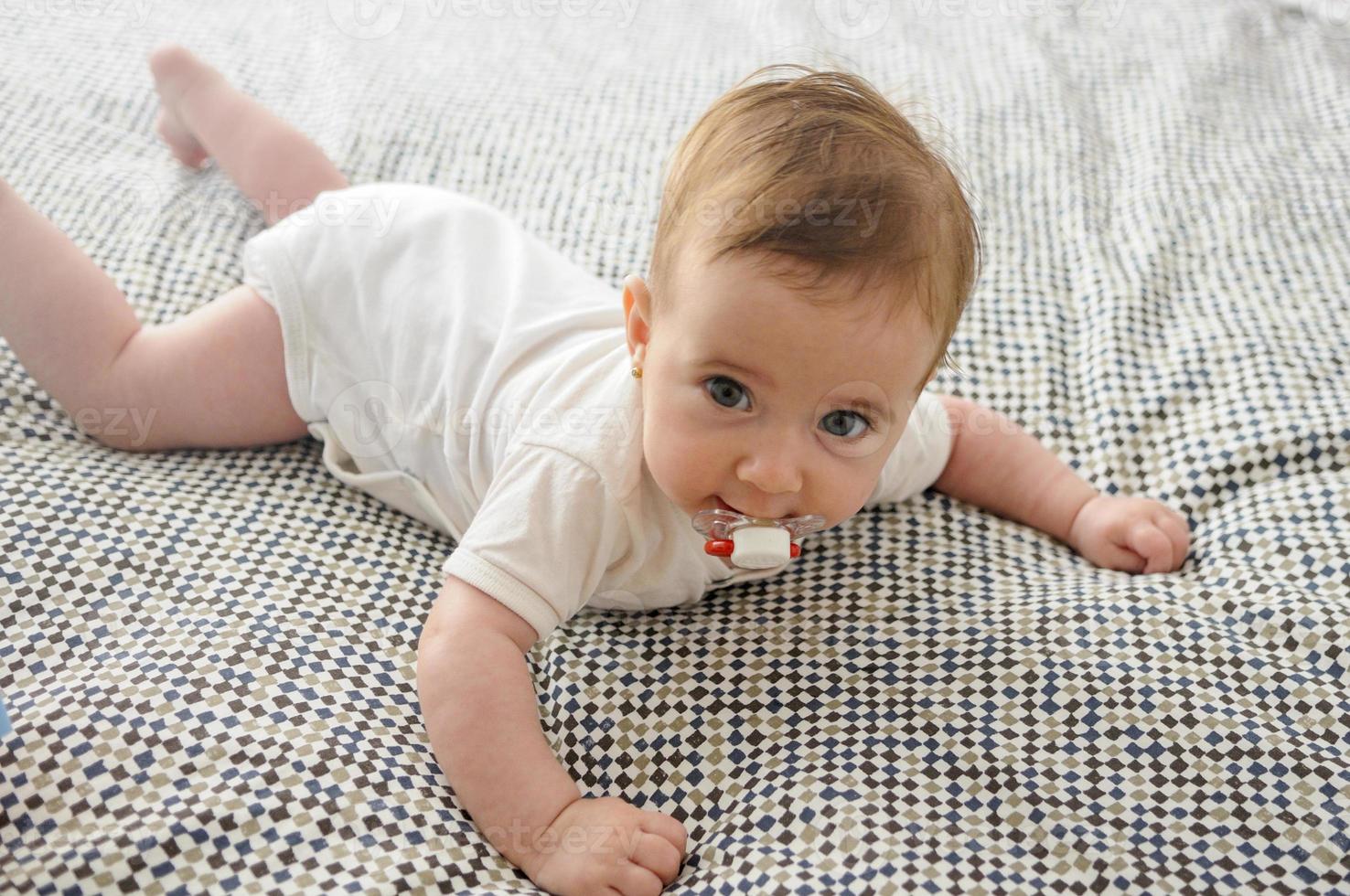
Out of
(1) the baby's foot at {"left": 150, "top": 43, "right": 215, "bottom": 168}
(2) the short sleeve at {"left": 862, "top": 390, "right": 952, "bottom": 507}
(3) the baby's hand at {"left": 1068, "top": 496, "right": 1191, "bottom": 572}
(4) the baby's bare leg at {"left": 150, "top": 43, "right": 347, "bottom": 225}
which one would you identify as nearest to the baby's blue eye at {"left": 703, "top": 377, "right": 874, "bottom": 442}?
(2) the short sleeve at {"left": 862, "top": 390, "right": 952, "bottom": 507}

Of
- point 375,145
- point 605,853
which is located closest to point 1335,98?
point 375,145

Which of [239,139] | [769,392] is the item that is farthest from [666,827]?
[239,139]

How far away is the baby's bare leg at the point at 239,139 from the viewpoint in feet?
4.05

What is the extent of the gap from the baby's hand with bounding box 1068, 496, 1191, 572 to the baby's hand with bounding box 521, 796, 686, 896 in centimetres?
46

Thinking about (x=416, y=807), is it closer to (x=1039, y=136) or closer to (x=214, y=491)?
(x=214, y=491)

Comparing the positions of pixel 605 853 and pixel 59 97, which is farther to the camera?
pixel 59 97

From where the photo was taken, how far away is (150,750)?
718 millimetres

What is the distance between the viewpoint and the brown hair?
705 millimetres

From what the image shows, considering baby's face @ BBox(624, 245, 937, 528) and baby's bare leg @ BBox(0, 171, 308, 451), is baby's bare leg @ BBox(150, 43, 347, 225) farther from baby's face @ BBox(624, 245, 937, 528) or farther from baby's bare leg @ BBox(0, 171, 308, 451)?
baby's face @ BBox(624, 245, 937, 528)

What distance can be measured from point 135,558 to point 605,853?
1.41 ft

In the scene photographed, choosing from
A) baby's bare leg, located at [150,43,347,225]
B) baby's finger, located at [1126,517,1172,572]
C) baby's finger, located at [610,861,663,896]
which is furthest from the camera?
baby's bare leg, located at [150,43,347,225]

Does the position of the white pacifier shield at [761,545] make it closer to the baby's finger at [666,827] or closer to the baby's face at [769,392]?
the baby's face at [769,392]

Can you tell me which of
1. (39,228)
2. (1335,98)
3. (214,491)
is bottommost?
(214,491)

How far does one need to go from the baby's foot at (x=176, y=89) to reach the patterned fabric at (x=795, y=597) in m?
0.03
